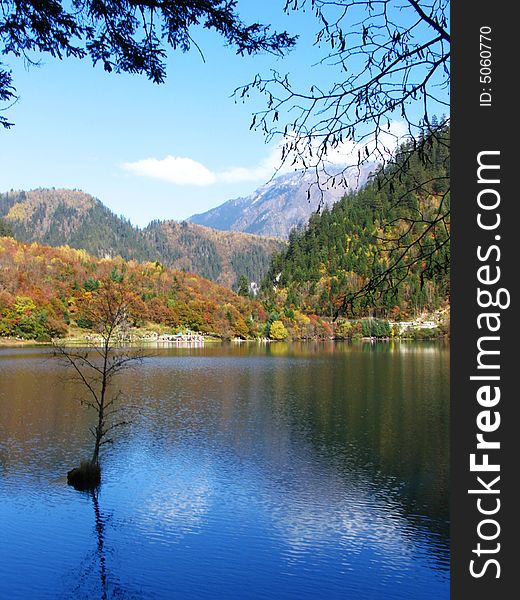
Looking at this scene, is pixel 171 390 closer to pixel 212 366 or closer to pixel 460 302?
pixel 212 366

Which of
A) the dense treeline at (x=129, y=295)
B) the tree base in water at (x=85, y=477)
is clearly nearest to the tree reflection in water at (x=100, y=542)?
the tree base in water at (x=85, y=477)

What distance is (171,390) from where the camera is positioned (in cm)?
4412

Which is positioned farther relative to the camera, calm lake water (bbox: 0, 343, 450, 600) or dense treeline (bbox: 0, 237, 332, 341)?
dense treeline (bbox: 0, 237, 332, 341)

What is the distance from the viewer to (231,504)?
61.5 feet

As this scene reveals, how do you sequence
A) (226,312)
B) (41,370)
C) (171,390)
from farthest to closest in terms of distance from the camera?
(226,312), (41,370), (171,390)

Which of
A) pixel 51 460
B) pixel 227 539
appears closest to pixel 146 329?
pixel 51 460

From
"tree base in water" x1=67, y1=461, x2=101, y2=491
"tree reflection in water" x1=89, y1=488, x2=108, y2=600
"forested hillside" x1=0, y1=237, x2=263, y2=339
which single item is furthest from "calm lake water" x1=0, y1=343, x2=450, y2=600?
"forested hillside" x1=0, y1=237, x2=263, y2=339

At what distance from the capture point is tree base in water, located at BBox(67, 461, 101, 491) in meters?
20.4

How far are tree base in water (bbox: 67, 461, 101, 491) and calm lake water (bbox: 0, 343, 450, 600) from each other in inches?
14.8

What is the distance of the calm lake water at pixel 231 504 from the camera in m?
13.8

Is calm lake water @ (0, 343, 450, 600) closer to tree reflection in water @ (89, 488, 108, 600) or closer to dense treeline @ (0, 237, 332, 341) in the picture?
tree reflection in water @ (89, 488, 108, 600)

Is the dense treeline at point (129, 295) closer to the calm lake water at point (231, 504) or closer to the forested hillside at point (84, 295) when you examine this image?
the forested hillside at point (84, 295)

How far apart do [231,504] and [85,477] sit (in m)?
5.30

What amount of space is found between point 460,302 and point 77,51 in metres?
5.57
